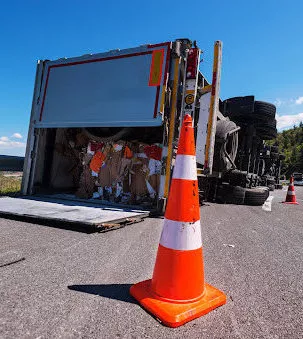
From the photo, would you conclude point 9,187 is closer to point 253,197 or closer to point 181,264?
point 253,197

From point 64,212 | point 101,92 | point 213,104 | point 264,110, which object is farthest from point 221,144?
point 64,212

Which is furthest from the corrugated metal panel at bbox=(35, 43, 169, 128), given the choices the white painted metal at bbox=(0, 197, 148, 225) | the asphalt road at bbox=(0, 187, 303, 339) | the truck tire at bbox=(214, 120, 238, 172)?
the asphalt road at bbox=(0, 187, 303, 339)

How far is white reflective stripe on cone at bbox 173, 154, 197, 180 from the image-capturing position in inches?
81.8

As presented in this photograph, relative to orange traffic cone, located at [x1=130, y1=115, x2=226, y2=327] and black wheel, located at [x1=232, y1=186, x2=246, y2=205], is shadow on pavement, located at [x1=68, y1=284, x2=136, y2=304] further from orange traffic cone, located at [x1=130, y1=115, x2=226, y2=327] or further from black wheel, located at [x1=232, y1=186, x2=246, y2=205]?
black wheel, located at [x1=232, y1=186, x2=246, y2=205]

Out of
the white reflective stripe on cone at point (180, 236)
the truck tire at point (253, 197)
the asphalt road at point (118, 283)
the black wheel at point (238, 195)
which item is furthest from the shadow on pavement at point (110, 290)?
the truck tire at point (253, 197)

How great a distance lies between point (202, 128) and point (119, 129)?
1.91 m

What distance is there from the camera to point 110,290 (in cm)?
203

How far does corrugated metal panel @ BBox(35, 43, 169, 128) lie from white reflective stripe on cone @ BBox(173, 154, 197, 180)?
3017 millimetres

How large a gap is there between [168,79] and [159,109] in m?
0.57

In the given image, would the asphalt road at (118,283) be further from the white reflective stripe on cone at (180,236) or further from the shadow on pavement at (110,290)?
the white reflective stripe on cone at (180,236)

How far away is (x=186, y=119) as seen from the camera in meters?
2.23

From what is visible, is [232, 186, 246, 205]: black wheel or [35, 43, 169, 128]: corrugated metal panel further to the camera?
[232, 186, 246, 205]: black wheel

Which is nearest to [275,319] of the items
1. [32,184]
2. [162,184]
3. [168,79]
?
[162,184]

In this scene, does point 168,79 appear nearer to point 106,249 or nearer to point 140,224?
point 140,224
